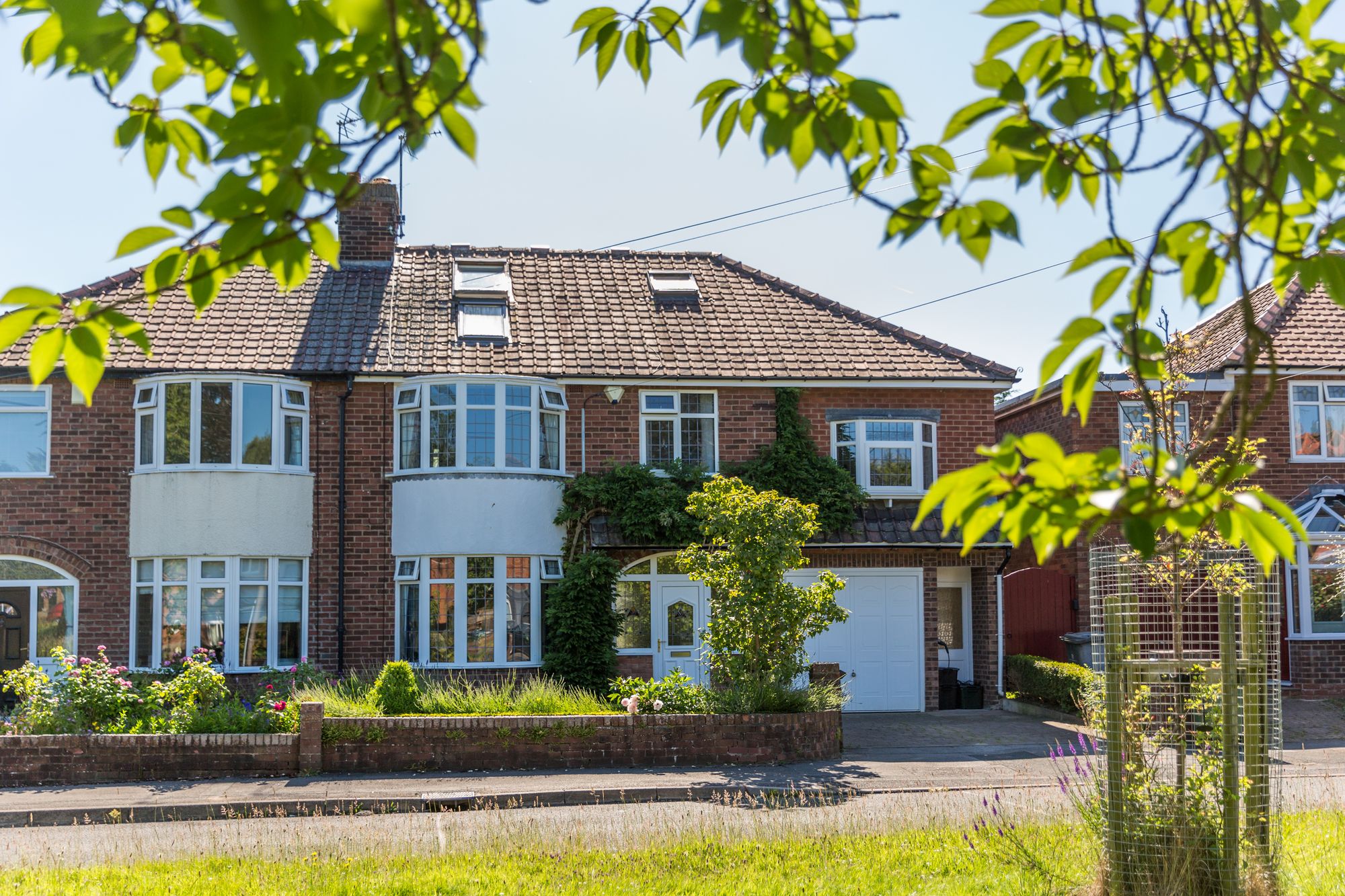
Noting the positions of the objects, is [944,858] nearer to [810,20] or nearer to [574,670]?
[810,20]

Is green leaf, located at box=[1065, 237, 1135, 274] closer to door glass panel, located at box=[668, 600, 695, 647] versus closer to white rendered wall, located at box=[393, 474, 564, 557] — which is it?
white rendered wall, located at box=[393, 474, 564, 557]

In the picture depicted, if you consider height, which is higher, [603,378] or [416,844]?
[603,378]

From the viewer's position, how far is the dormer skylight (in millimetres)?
23203

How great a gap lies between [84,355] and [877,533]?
18114 millimetres

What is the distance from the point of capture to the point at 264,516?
1936cm

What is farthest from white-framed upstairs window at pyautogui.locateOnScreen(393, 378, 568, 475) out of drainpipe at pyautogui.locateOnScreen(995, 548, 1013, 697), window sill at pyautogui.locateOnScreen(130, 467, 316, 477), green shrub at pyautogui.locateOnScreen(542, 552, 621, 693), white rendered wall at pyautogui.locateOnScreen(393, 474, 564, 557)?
drainpipe at pyautogui.locateOnScreen(995, 548, 1013, 697)

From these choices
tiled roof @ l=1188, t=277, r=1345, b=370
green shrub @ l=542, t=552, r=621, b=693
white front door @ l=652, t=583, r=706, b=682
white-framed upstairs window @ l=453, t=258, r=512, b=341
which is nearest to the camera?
green shrub @ l=542, t=552, r=621, b=693

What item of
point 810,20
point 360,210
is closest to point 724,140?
point 810,20

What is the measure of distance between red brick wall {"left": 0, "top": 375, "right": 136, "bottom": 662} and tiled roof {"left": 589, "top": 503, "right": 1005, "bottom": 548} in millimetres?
7327

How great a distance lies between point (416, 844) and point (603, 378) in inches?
465

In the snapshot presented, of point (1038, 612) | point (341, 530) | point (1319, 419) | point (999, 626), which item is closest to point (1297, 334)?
point (1319, 419)

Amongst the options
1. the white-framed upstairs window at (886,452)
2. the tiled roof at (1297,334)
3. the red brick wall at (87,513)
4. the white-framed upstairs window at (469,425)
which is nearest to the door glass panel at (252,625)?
the red brick wall at (87,513)

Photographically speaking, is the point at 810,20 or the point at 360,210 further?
the point at 360,210

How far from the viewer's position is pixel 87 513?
19.4 meters
